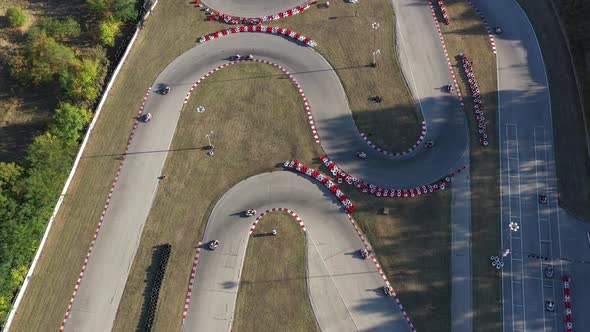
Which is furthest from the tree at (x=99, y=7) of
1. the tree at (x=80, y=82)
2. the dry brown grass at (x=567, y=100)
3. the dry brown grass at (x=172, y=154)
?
the dry brown grass at (x=567, y=100)

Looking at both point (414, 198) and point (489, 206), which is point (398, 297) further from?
point (489, 206)

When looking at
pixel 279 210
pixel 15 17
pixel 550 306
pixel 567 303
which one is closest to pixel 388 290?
pixel 279 210

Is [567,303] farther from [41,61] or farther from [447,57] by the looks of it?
[41,61]

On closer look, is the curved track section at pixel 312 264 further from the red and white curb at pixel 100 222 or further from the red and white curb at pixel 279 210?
the red and white curb at pixel 100 222

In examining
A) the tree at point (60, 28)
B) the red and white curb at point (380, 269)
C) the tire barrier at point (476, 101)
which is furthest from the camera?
the tree at point (60, 28)

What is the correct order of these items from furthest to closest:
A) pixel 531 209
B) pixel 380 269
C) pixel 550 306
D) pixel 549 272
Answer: pixel 531 209, pixel 380 269, pixel 549 272, pixel 550 306
